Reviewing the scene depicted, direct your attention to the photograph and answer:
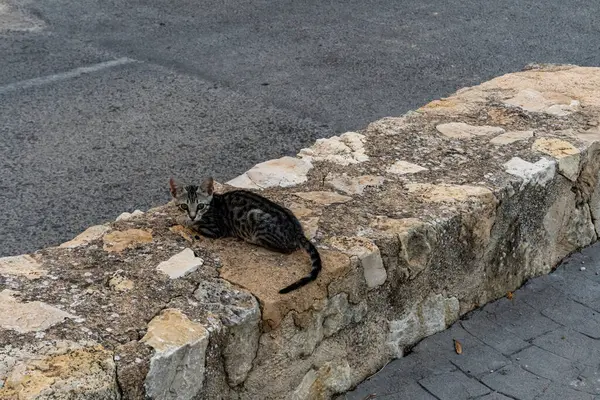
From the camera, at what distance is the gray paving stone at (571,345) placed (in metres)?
4.57

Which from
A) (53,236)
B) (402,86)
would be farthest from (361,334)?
(402,86)

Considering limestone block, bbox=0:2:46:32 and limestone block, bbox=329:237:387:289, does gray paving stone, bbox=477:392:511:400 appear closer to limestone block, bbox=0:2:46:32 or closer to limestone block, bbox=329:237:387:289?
limestone block, bbox=329:237:387:289

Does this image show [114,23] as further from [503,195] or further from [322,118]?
[503,195]

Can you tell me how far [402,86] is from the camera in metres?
8.80

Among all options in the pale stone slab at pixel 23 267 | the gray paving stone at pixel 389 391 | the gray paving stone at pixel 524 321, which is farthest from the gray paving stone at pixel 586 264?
the pale stone slab at pixel 23 267

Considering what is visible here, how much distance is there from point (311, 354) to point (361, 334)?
355 mm

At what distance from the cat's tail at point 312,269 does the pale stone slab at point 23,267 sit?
1.06 meters

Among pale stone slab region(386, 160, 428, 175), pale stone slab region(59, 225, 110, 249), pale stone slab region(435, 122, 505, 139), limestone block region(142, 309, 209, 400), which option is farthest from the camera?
pale stone slab region(435, 122, 505, 139)

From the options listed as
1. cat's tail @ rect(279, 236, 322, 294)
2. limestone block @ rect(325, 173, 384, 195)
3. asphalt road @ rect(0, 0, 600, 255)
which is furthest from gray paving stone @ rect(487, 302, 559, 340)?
Result: asphalt road @ rect(0, 0, 600, 255)

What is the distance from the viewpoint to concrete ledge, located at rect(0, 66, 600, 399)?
3.29 metres

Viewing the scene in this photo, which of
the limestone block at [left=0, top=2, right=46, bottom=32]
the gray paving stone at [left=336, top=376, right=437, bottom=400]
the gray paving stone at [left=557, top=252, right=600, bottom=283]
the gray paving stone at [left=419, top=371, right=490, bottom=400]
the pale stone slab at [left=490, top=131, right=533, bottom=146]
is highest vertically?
the pale stone slab at [left=490, top=131, right=533, bottom=146]

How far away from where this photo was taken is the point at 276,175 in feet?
15.8

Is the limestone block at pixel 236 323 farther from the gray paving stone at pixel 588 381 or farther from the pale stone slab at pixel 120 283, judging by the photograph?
the gray paving stone at pixel 588 381

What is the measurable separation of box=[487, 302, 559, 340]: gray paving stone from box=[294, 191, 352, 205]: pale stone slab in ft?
3.61
